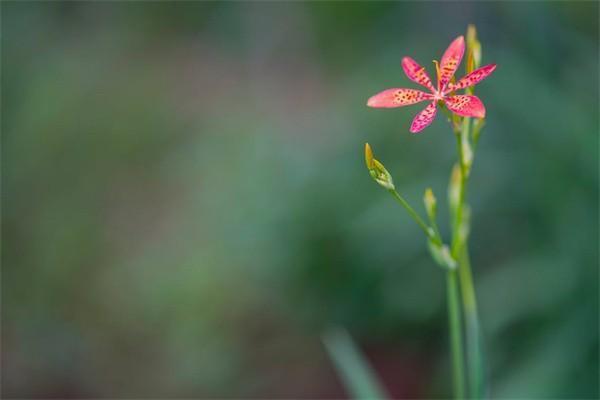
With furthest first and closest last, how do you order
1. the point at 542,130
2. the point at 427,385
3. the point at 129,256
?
1. the point at 129,256
2. the point at 427,385
3. the point at 542,130

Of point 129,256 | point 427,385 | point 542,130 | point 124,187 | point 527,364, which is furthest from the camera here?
point 124,187

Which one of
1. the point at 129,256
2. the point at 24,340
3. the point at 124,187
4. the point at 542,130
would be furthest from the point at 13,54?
the point at 542,130

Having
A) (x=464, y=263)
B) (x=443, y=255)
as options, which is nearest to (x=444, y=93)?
(x=443, y=255)

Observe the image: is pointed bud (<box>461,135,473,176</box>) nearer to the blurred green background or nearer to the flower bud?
the flower bud

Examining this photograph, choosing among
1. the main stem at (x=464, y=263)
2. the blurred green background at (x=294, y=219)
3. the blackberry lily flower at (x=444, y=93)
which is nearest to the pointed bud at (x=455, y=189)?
the main stem at (x=464, y=263)

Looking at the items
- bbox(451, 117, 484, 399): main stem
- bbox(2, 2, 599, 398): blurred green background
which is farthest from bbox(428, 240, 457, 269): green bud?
bbox(2, 2, 599, 398): blurred green background

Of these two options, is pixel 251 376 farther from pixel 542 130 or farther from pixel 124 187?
pixel 542 130

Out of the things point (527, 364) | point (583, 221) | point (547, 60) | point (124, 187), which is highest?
point (547, 60)
